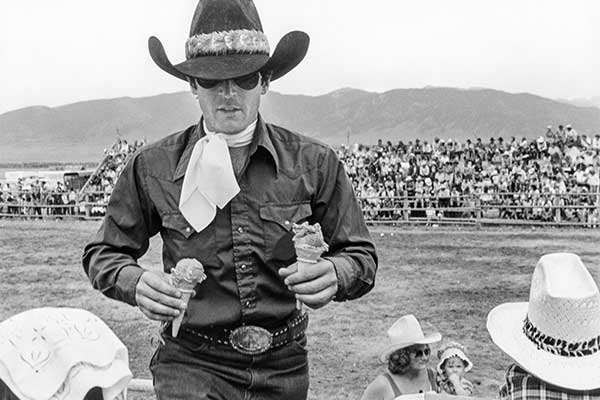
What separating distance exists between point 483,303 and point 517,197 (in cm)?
1028

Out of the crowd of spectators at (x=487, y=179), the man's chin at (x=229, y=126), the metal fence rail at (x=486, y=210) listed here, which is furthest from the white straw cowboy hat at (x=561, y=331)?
the metal fence rail at (x=486, y=210)

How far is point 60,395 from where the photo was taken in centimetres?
146

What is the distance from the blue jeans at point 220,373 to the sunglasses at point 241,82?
0.82 metres

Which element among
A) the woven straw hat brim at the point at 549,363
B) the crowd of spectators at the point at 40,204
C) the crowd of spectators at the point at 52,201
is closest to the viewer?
the woven straw hat brim at the point at 549,363

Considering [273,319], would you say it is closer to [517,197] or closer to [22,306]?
[22,306]

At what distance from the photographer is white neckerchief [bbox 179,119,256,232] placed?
2.49 m

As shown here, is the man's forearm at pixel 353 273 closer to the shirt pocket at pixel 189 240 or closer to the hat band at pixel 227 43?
the shirt pocket at pixel 189 240

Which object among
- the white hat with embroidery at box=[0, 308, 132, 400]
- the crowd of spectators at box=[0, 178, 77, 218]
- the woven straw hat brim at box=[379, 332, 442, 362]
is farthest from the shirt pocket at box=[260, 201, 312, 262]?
the crowd of spectators at box=[0, 178, 77, 218]

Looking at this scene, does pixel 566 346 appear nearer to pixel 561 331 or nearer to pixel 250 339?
pixel 561 331

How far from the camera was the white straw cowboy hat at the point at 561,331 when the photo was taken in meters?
2.27

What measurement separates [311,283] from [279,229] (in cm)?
31

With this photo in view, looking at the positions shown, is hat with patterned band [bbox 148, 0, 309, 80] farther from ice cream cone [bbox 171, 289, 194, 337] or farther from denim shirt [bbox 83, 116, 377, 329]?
ice cream cone [bbox 171, 289, 194, 337]

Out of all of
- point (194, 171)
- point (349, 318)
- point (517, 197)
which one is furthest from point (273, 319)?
point (517, 197)

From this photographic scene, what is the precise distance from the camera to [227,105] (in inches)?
100
